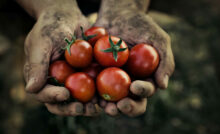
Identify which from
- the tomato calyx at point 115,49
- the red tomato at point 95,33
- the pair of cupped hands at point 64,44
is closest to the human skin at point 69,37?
the pair of cupped hands at point 64,44

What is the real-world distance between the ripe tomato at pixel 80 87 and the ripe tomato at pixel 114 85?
0.10 m

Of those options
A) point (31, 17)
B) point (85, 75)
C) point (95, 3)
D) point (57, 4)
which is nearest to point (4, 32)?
point (31, 17)

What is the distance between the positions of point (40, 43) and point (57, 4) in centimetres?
72

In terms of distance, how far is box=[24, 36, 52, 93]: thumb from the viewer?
77.2 inches

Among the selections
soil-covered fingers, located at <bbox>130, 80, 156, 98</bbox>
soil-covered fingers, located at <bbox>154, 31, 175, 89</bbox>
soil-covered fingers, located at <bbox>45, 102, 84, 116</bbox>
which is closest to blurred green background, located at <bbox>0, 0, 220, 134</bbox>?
soil-covered fingers, located at <bbox>45, 102, 84, 116</bbox>

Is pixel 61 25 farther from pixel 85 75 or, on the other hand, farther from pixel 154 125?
pixel 154 125

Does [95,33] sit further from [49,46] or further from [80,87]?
[80,87]

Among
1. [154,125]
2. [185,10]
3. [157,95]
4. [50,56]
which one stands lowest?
[154,125]

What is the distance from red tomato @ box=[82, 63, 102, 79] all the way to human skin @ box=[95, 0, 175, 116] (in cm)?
26

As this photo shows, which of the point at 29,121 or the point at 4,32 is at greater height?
the point at 4,32

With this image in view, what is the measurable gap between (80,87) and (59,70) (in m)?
0.28

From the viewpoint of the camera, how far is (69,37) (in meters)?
2.35

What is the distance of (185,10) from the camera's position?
418 cm

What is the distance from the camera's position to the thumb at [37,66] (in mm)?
1962
